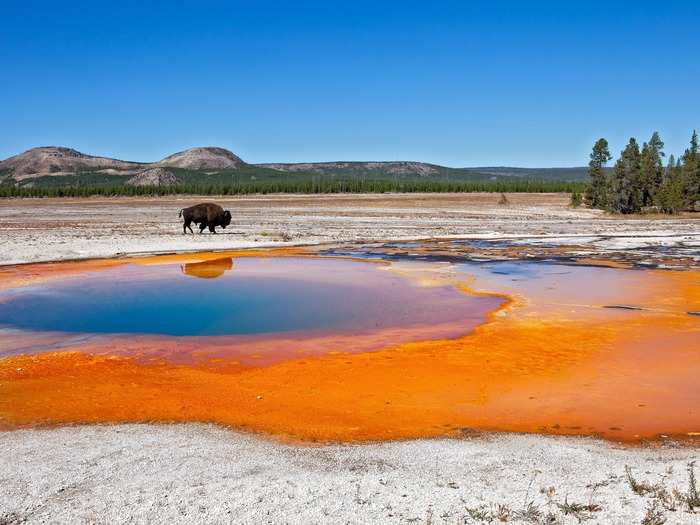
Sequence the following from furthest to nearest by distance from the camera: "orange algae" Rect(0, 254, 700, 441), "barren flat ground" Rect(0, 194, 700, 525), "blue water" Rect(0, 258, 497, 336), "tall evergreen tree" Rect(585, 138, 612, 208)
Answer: "tall evergreen tree" Rect(585, 138, 612, 208)
"blue water" Rect(0, 258, 497, 336)
"orange algae" Rect(0, 254, 700, 441)
"barren flat ground" Rect(0, 194, 700, 525)

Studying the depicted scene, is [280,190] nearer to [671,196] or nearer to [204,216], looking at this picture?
[671,196]

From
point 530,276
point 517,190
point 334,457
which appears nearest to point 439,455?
point 334,457

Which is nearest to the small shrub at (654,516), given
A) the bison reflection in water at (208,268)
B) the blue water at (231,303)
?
the blue water at (231,303)

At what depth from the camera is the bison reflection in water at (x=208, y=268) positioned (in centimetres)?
2061

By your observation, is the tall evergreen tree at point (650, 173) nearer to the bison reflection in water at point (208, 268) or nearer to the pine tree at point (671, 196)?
the pine tree at point (671, 196)

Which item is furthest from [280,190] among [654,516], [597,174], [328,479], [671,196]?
[654,516]

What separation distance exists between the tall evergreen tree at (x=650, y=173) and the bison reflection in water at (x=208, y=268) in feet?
163

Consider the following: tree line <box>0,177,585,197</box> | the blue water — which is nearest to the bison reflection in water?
the blue water

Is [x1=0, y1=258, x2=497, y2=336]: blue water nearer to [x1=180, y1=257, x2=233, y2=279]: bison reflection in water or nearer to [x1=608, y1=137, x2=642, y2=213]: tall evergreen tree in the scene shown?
[x1=180, y1=257, x2=233, y2=279]: bison reflection in water

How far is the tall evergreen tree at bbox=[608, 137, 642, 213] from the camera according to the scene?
Answer: 5916cm

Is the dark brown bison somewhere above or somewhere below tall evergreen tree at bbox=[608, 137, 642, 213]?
below

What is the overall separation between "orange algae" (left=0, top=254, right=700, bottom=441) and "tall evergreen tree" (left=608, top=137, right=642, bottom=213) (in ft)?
168

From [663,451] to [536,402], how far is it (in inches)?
72.7

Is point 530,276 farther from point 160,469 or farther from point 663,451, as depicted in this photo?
point 160,469
